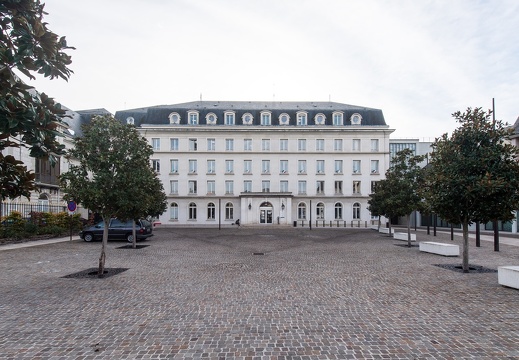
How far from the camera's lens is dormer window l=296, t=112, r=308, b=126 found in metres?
50.5

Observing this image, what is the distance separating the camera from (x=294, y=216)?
4894cm

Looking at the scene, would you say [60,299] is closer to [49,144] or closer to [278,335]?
[278,335]

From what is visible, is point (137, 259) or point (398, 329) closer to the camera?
point (398, 329)

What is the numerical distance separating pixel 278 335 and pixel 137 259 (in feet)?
35.9

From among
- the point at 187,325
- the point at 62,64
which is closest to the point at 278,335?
the point at 187,325

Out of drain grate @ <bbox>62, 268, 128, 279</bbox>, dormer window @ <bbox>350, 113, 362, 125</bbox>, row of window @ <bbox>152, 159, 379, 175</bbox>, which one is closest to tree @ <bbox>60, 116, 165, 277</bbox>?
drain grate @ <bbox>62, 268, 128, 279</bbox>

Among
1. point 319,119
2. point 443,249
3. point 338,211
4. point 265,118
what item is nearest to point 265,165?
point 265,118

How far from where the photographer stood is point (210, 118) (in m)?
50.3

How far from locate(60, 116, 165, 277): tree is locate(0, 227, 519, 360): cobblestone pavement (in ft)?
8.15

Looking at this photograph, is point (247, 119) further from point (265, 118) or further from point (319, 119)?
point (319, 119)

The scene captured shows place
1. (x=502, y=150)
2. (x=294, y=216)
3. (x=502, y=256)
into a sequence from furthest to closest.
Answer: (x=294, y=216) < (x=502, y=256) < (x=502, y=150)

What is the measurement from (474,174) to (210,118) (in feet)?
140

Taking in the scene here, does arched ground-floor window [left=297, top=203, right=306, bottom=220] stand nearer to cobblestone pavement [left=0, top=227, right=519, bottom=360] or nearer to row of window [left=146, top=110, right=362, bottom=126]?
row of window [left=146, top=110, right=362, bottom=126]

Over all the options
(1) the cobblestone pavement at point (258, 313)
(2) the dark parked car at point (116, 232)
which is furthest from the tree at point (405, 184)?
(2) the dark parked car at point (116, 232)
